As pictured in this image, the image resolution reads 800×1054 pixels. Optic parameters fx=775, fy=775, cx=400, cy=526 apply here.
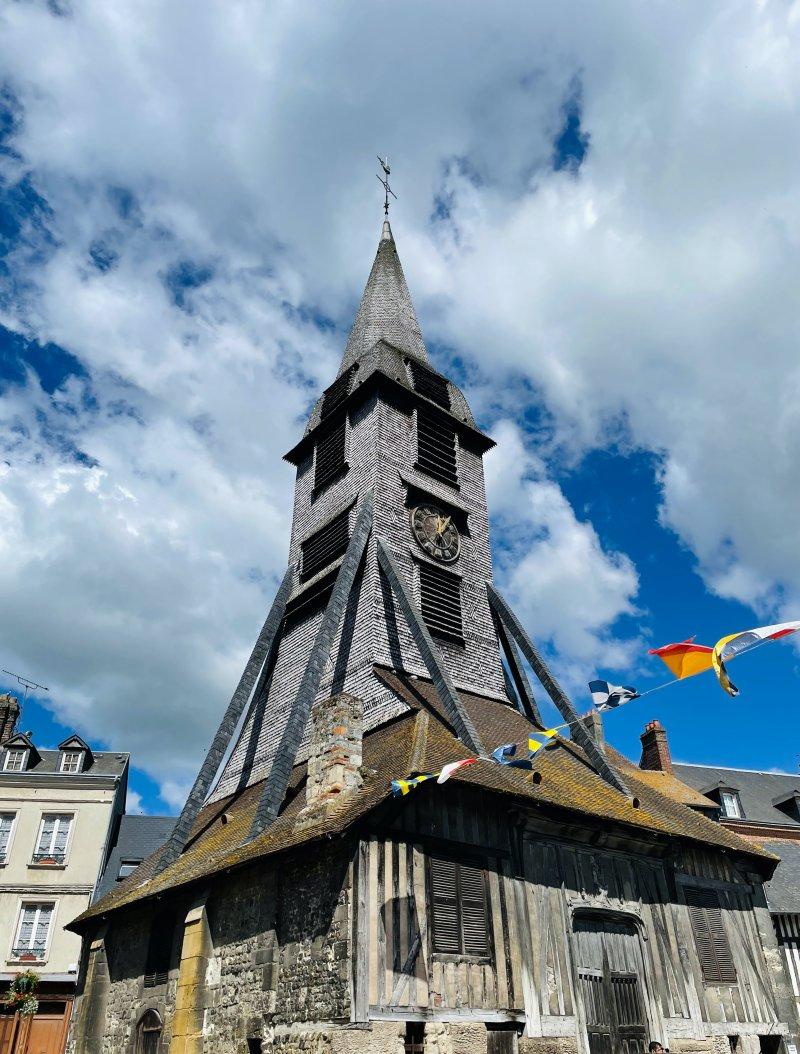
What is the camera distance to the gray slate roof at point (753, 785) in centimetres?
2511

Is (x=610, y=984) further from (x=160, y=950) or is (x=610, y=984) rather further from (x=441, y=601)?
(x=441, y=601)

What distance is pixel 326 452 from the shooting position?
2023cm

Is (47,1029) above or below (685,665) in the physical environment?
below

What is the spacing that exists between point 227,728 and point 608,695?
8490mm

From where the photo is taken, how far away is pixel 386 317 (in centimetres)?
2270

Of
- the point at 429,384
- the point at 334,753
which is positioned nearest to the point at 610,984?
the point at 334,753

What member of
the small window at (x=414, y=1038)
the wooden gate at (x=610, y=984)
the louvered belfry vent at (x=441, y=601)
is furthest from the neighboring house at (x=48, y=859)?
the wooden gate at (x=610, y=984)

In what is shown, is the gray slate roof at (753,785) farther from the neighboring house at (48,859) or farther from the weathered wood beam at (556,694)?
the neighboring house at (48,859)

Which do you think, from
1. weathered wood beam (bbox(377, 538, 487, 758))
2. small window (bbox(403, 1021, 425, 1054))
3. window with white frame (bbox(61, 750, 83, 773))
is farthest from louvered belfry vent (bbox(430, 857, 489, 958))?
window with white frame (bbox(61, 750, 83, 773))

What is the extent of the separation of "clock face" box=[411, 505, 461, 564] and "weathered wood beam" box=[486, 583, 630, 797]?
1.34 meters

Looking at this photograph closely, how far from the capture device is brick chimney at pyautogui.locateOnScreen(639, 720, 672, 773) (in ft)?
81.3

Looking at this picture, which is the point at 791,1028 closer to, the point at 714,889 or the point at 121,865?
the point at 714,889

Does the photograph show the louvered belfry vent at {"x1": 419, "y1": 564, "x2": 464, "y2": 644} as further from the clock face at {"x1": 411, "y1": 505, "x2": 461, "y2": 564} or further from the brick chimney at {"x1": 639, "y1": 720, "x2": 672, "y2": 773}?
the brick chimney at {"x1": 639, "y1": 720, "x2": 672, "y2": 773}

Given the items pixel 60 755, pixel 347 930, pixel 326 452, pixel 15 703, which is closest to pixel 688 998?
pixel 347 930
